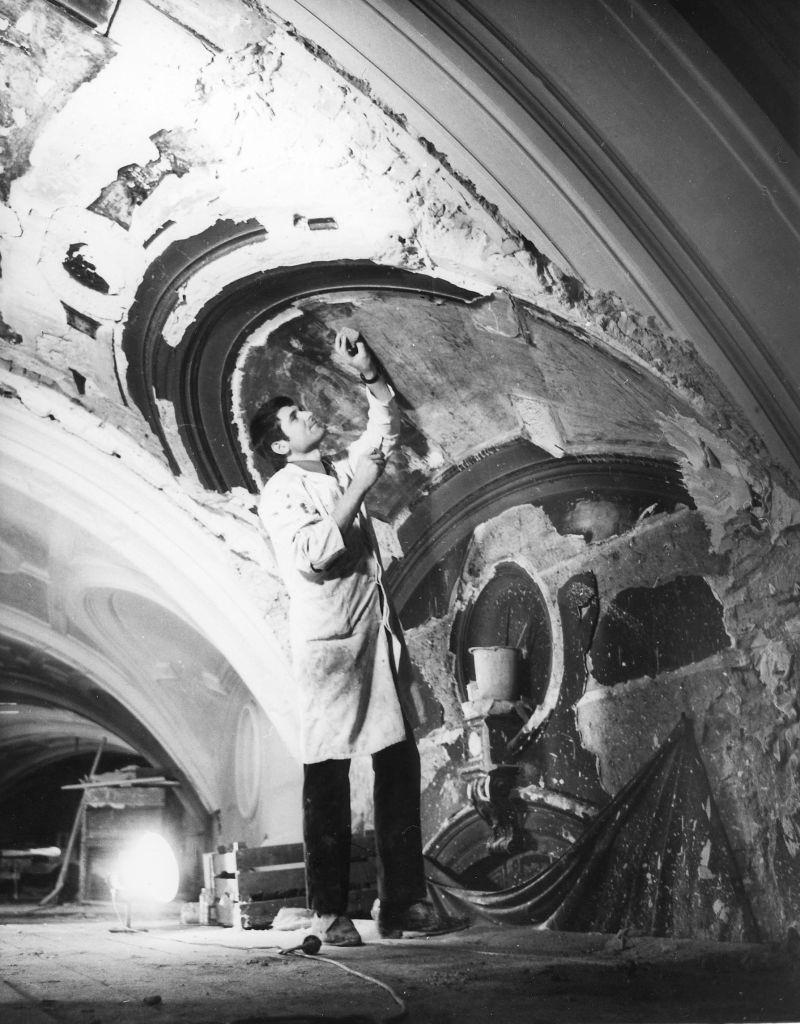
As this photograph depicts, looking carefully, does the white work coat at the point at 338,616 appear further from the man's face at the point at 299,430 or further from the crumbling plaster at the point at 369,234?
the crumbling plaster at the point at 369,234

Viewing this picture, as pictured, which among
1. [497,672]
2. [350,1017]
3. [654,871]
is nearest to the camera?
[350,1017]

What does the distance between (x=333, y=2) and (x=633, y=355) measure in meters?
1.17

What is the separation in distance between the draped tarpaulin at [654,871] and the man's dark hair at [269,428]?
156 cm

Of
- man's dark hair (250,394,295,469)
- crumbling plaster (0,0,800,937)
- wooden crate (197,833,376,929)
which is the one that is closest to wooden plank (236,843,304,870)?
wooden crate (197,833,376,929)

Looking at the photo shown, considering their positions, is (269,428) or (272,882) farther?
(269,428)

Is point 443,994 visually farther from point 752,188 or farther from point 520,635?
point 752,188

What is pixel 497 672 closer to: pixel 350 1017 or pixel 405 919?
pixel 405 919

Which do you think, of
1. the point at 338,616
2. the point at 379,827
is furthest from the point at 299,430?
the point at 379,827

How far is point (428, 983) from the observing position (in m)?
2.59

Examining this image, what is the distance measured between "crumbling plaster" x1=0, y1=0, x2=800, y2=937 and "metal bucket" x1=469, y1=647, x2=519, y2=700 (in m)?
0.33

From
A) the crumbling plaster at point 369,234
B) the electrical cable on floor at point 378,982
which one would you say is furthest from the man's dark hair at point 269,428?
the electrical cable on floor at point 378,982

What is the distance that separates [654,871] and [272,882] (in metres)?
1.23

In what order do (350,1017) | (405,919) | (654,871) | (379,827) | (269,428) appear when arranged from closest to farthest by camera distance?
1. (350,1017)
2. (654,871)
3. (405,919)
4. (379,827)
5. (269,428)

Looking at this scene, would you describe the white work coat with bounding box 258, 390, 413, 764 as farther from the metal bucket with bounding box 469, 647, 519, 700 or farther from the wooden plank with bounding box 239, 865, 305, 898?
the wooden plank with bounding box 239, 865, 305, 898
